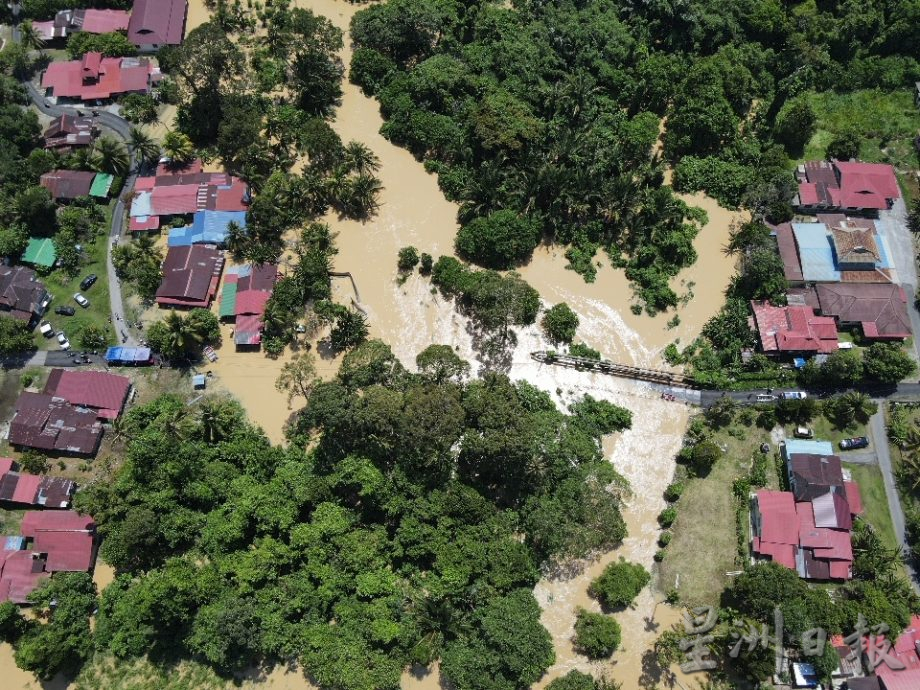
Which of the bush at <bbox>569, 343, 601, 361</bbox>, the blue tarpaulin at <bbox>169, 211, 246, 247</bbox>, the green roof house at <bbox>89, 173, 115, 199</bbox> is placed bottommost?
the bush at <bbox>569, 343, 601, 361</bbox>

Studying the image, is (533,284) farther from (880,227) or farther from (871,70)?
(871,70)

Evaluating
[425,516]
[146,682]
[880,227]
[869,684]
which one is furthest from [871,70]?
[146,682]

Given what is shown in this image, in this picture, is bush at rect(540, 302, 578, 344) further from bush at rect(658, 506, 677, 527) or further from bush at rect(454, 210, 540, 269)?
bush at rect(658, 506, 677, 527)

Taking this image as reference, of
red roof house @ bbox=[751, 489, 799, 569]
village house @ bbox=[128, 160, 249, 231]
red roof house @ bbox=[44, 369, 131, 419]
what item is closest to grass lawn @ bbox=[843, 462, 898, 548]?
red roof house @ bbox=[751, 489, 799, 569]

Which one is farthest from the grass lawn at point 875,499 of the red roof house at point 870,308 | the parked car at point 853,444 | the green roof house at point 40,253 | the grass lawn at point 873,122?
the green roof house at point 40,253

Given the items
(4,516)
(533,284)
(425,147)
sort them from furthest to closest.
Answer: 1. (425,147)
2. (533,284)
3. (4,516)

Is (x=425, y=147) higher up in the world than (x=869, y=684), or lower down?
higher up
